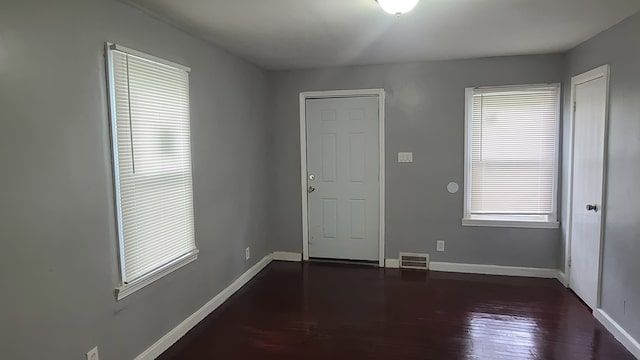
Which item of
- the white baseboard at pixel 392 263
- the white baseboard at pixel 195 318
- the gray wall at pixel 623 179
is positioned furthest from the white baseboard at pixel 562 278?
the white baseboard at pixel 195 318

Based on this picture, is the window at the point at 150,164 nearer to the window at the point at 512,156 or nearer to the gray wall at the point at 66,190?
the gray wall at the point at 66,190

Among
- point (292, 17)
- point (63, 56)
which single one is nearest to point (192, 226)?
point (63, 56)

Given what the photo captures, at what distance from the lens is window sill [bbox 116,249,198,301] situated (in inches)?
93.1

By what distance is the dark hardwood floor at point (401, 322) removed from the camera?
8.94ft

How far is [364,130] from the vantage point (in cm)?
447

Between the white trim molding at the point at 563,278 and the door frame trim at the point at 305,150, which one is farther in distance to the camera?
the door frame trim at the point at 305,150

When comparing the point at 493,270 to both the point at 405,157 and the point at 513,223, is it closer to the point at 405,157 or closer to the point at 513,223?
the point at 513,223

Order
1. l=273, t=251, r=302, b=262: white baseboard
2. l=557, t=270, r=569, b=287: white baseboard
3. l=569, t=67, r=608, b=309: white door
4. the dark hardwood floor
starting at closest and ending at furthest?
the dark hardwood floor
l=569, t=67, r=608, b=309: white door
l=557, t=270, r=569, b=287: white baseboard
l=273, t=251, r=302, b=262: white baseboard

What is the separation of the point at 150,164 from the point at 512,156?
3454mm

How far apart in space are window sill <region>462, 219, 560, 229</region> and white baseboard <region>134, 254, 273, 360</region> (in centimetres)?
239

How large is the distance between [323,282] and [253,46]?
7.87ft

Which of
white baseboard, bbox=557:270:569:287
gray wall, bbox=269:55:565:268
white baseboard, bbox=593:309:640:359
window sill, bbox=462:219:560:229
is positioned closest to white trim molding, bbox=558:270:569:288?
white baseboard, bbox=557:270:569:287

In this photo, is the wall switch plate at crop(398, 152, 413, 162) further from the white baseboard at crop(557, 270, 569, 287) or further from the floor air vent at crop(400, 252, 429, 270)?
the white baseboard at crop(557, 270, 569, 287)

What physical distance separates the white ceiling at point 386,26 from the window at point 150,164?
436mm
